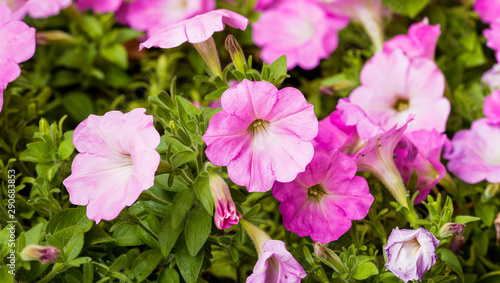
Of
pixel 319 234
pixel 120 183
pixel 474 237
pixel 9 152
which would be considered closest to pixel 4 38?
pixel 9 152

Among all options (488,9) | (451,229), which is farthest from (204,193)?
(488,9)

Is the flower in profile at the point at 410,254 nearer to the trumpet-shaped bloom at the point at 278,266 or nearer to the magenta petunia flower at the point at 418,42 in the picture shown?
the trumpet-shaped bloom at the point at 278,266

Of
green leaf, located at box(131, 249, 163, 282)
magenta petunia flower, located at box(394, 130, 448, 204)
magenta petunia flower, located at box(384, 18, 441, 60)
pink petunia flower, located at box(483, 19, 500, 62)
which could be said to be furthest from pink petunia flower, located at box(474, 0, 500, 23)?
green leaf, located at box(131, 249, 163, 282)

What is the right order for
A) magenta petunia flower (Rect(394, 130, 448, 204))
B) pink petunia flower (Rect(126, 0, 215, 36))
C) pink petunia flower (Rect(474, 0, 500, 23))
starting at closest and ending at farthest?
magenta petunia flower (Rect(394, 130, 448, 204)) < pink petunia flower (Rect(474, 0, 500, 23)) < pink petunia flower (Rect(126, 0, 215, 36))

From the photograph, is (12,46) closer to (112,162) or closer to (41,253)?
(112,162)

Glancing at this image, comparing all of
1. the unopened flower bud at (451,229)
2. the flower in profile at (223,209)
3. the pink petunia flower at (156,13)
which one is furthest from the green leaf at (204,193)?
the pink petunia flower at (156,13)

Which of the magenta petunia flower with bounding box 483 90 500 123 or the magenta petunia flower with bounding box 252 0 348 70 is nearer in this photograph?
the magenta petunia flower with bounding box 483 90 500 123

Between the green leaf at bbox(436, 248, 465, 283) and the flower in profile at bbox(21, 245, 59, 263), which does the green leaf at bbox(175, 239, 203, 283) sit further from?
the green leaf at bbox(436, 248, 465, 283)

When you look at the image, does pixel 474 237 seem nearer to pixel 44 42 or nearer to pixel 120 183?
pixel 120 183
